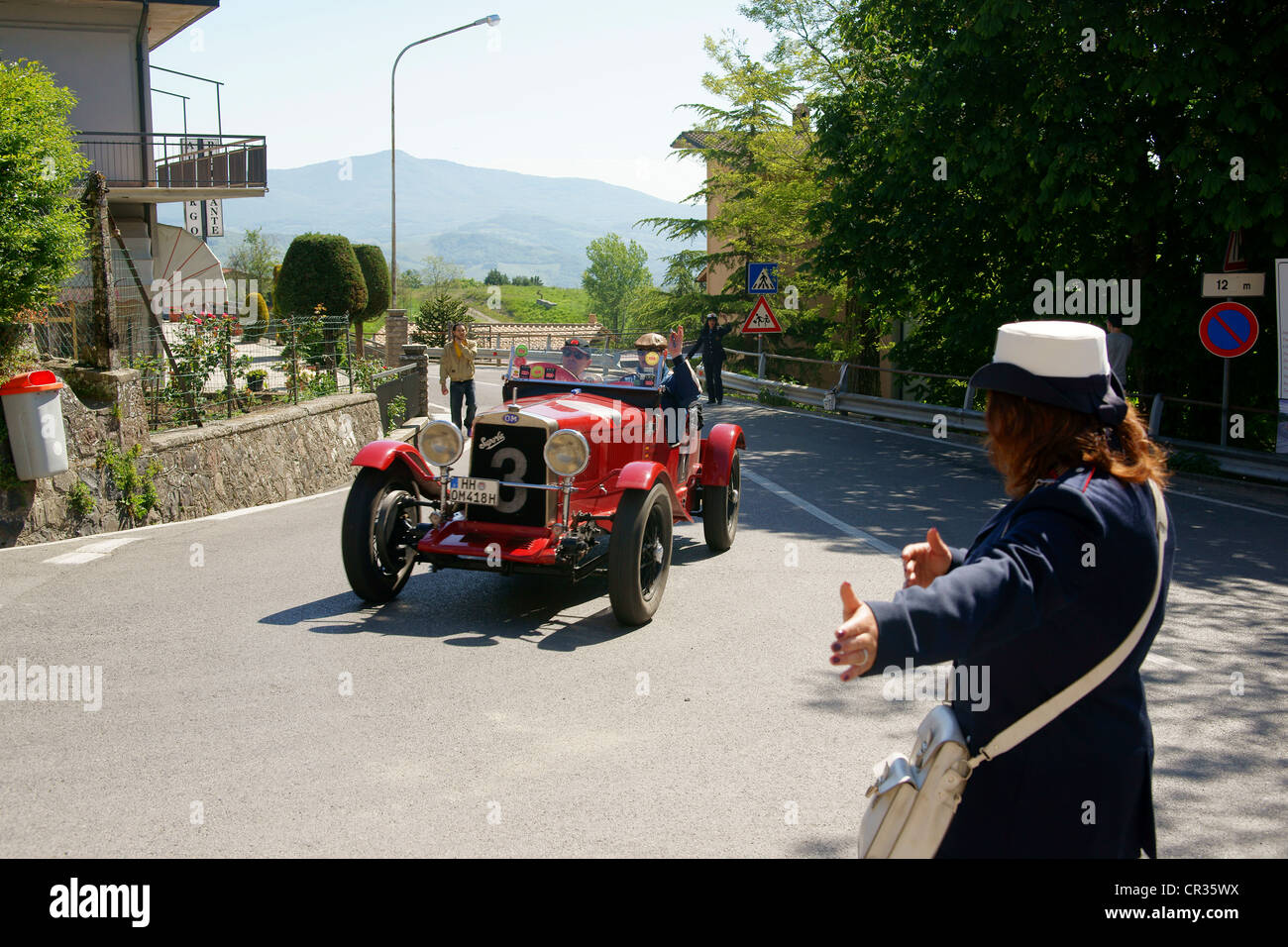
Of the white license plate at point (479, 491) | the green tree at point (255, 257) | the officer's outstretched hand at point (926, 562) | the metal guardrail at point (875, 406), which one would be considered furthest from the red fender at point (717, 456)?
the green tree at point (255, 257)

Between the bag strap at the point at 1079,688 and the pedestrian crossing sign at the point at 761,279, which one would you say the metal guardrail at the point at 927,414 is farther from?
the bag strap at the point at 1079,688

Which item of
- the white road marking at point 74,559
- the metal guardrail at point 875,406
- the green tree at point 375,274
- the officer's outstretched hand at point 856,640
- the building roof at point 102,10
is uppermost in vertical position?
the building roof at point 102,10

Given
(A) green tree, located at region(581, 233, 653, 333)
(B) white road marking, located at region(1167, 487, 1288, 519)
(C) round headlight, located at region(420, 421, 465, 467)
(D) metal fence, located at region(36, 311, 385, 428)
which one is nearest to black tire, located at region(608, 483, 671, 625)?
(C) round headlight, located at region(420, 421, 465, 467)

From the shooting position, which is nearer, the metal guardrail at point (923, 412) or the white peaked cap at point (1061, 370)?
the white peaked cap at point (1061, 370)

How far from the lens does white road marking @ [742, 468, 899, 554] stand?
30.9 ft

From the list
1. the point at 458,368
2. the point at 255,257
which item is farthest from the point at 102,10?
the point at 255,257

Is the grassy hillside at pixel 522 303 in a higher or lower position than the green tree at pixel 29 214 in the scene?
higher

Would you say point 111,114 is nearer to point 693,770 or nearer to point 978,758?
point 693,770

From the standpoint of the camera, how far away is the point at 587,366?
9508 mm

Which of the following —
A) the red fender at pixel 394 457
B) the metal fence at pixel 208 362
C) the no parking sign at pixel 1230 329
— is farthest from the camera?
the no parking sign at pixel 1230 329

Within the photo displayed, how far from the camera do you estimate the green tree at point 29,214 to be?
1009 centimetres

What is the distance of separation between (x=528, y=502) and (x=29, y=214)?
255 inches

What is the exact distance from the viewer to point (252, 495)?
510 inches

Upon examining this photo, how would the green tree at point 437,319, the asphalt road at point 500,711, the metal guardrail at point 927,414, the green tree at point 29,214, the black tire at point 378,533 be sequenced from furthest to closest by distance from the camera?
the green tree at point 437,319 → the metal guardrail at point 927,414 → the green tree at point 29,214 → the black tire at point 378,533 → the asphalt road at point 500,711
